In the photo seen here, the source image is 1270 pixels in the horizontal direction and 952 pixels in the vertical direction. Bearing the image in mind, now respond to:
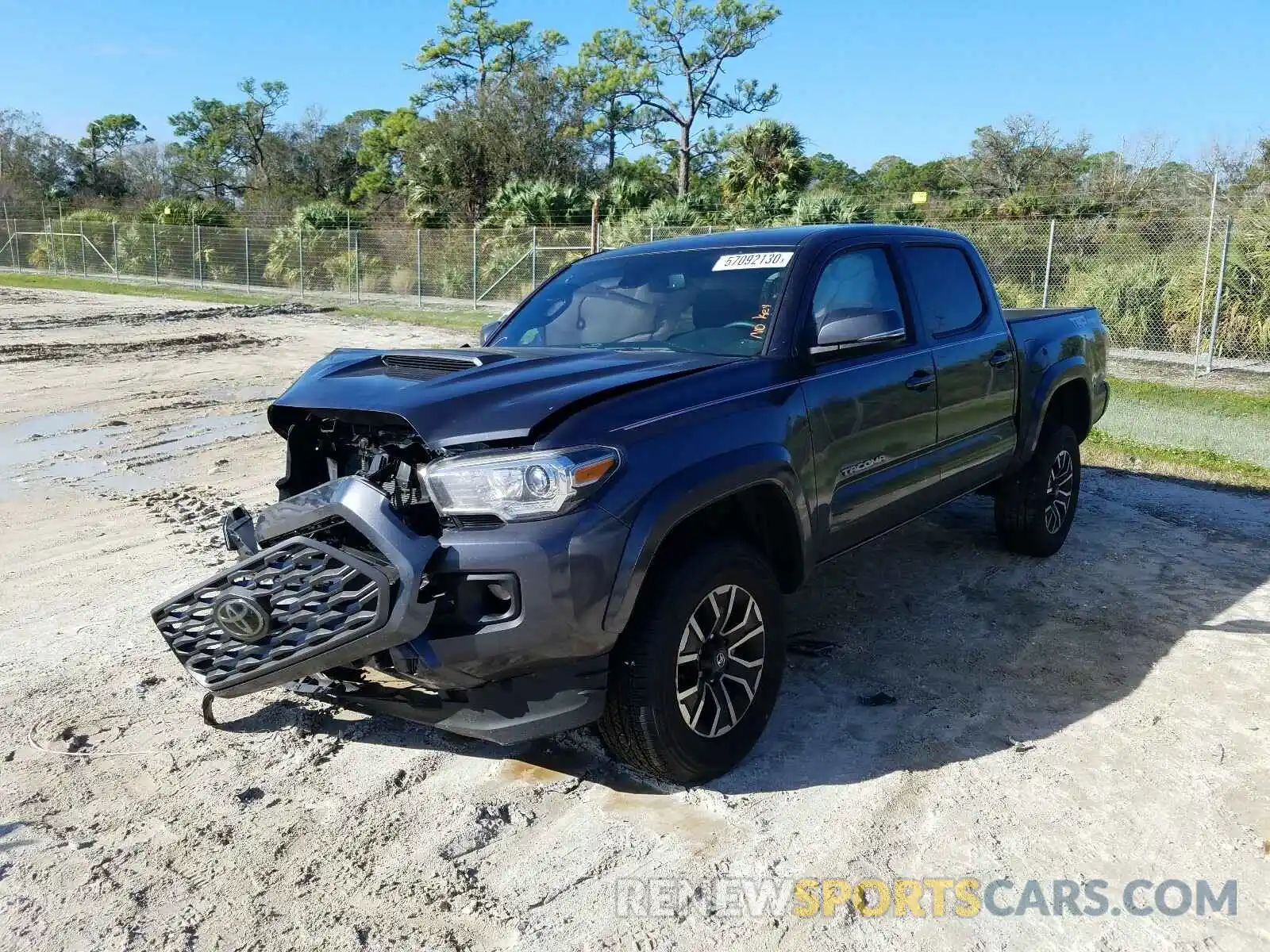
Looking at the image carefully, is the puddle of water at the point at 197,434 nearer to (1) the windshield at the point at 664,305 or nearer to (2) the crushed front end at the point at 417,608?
(1) the windshield at the point at 664,305

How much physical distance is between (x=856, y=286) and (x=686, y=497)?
1740 mm

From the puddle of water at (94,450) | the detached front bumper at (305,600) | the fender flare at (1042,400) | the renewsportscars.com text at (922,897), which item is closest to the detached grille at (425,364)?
the detached front bumper at (305,600)

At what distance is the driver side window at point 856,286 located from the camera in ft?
13.2

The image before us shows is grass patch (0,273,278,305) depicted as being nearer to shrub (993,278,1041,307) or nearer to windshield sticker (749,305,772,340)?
shrub (993,278,1041,307)

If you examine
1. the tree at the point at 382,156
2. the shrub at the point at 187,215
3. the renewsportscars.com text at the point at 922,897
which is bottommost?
the renewsportscars.com text at the point at 922,897

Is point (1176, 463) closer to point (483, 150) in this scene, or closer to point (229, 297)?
point (229, 297)

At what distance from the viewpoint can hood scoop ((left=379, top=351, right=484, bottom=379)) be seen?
344 centimetres

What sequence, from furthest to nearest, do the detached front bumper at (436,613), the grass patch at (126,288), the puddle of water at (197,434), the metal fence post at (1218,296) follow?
the grass patch at (126,288), the metal fence post at (1218,296), the puddle of water at (197,434), the detached front bumper at (436,613)

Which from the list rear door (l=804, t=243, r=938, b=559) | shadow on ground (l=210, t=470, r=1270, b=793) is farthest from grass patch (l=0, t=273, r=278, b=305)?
rear door (l=804, t=243, r=938, b=559)

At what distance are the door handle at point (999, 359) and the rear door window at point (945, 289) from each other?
20 cm

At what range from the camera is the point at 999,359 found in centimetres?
511

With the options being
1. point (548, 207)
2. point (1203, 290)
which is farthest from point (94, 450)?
point (548, 207)

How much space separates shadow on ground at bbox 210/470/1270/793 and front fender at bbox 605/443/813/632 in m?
0.84

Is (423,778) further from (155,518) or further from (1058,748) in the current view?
(155,518)
